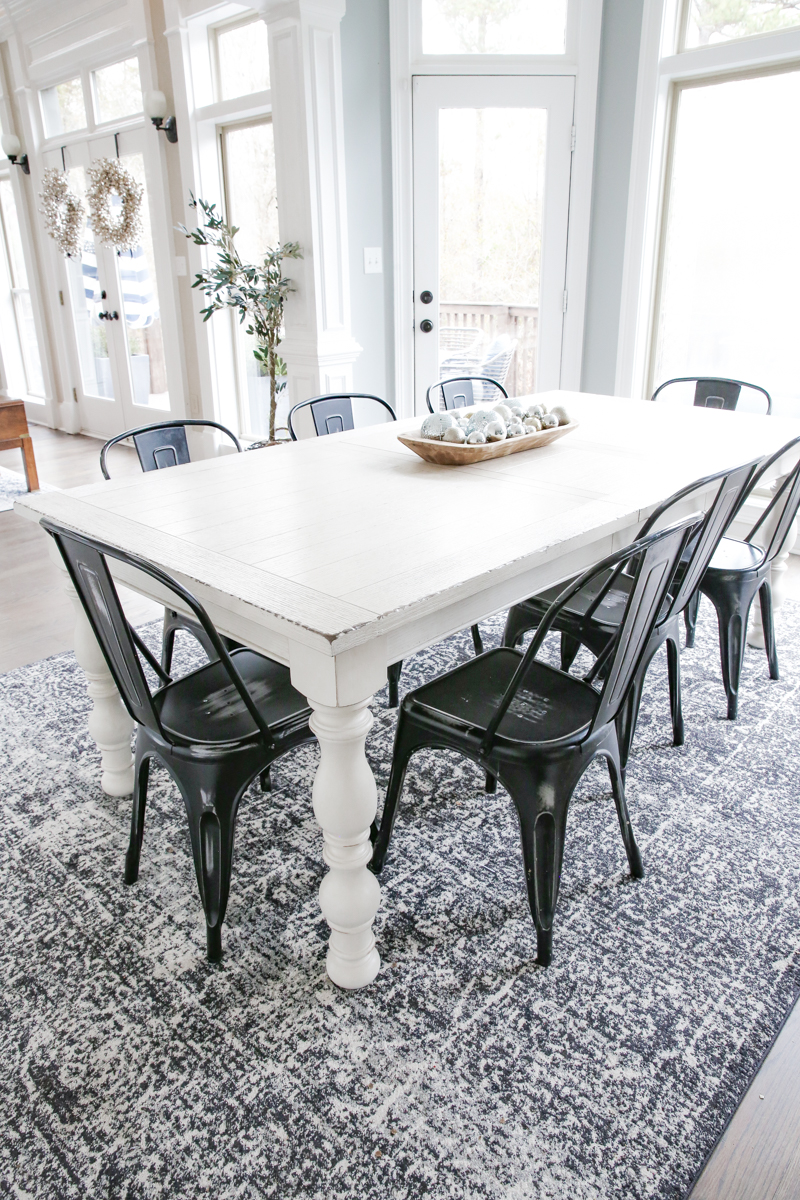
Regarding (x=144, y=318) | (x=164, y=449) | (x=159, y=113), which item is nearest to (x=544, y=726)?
(x=164, y=449)

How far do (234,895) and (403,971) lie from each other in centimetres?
42

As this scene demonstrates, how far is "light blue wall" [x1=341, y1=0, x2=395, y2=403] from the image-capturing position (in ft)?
12.6

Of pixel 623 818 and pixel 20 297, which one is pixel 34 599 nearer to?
pixel 623 818

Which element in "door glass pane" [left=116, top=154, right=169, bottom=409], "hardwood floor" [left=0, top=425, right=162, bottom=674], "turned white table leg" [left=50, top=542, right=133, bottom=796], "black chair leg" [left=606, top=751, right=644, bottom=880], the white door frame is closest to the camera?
"black chair leg" [left=606, top=751, right=644, bottom=880]

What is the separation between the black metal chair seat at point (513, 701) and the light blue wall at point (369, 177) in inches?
116

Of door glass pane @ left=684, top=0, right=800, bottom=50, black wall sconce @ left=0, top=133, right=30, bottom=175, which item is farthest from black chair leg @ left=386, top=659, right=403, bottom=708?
black wall sconce @ left=0, top=133, right=30, bottom=175

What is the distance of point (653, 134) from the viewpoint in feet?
11.8

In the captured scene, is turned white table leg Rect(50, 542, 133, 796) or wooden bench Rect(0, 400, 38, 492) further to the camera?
wooden bench Rect(0, 400, 38, 492)

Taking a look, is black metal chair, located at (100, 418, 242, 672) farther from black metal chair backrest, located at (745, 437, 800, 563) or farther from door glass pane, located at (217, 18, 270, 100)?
door glass pane, located at (217, 18, 270, 100)

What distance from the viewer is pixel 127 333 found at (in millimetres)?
5879

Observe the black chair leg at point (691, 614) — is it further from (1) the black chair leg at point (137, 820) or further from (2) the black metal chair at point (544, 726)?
(1) the black chair leg at point (137, 820)

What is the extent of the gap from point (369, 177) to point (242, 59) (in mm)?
1224

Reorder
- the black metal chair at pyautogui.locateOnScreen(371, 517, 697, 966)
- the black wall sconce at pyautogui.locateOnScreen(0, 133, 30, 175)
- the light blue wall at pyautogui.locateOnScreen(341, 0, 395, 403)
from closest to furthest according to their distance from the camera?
the black metal chair at pyautogui.locateOnScreen(371, 517, 697, 966)
the light blue wall at pyautogui.locateOnScreen(341, 0, 395, 403)
the black wall sconce at pyautogui.locateOnScreen(0, 133, 30, 175)

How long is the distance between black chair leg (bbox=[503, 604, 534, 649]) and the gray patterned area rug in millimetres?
373
